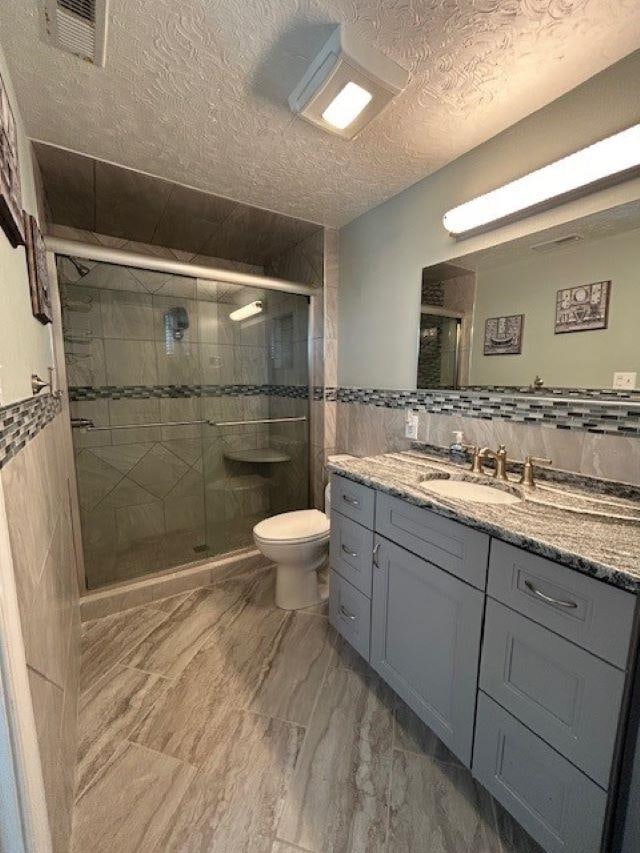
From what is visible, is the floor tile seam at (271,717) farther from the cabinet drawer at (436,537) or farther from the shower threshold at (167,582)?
the shower threshold at (167,582)

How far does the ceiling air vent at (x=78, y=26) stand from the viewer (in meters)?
0.88

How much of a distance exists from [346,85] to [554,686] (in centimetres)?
175

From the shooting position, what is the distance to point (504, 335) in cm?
141

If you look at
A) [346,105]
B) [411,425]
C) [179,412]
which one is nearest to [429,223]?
[346,105]

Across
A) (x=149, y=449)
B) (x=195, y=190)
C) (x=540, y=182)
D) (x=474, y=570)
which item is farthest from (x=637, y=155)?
(x=149, y=449)

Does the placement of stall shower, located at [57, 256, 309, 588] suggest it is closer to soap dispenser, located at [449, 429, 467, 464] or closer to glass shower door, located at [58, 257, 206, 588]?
glass shower door, located at [58, 257, 206, 588]

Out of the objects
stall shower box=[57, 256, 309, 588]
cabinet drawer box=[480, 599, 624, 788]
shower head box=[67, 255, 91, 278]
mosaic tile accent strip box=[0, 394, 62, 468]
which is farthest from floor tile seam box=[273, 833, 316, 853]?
shower head box=[67, 255, 91, 278]

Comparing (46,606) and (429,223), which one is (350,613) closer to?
(46,606)

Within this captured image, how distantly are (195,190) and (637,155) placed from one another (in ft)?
5.91

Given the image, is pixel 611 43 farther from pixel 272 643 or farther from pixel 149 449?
pixel 149 449

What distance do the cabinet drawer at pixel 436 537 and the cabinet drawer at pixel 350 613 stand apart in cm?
37

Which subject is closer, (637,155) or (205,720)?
(637,155)

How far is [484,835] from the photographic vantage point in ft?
3.10

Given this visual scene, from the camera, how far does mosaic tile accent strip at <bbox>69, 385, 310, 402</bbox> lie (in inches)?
84.6
